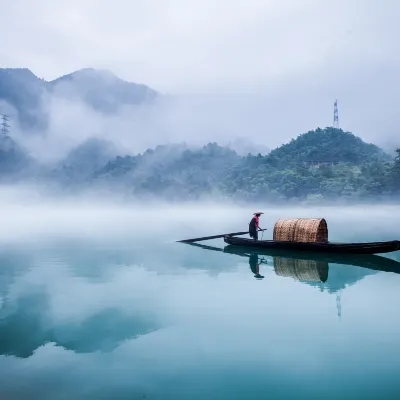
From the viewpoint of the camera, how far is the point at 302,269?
16141 millimetres

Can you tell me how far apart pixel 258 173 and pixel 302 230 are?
89627 millimetres

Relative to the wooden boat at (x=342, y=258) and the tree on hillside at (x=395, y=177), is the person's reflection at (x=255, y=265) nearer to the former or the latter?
the wooden boat at (x=342, y=258)

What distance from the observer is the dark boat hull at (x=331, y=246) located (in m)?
16.1

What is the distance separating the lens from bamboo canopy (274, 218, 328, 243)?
18750 mm

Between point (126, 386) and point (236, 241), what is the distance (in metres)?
15.3

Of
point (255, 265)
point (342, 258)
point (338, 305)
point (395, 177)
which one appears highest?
point (395, 177)

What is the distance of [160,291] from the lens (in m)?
12.8

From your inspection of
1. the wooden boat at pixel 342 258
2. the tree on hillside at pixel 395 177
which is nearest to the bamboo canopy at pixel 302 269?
the wooden boat at pixel 342 258

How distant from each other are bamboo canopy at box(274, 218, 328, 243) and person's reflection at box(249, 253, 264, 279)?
1473 mm

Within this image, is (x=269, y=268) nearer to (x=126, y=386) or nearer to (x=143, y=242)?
(x=126, y=386)

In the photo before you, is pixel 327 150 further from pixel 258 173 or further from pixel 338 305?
pixel 338 305

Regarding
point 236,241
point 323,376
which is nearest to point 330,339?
point 323,376

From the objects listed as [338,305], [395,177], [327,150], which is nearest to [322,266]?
[338,305]

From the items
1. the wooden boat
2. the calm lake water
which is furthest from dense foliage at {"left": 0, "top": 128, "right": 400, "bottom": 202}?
the calm lake water
